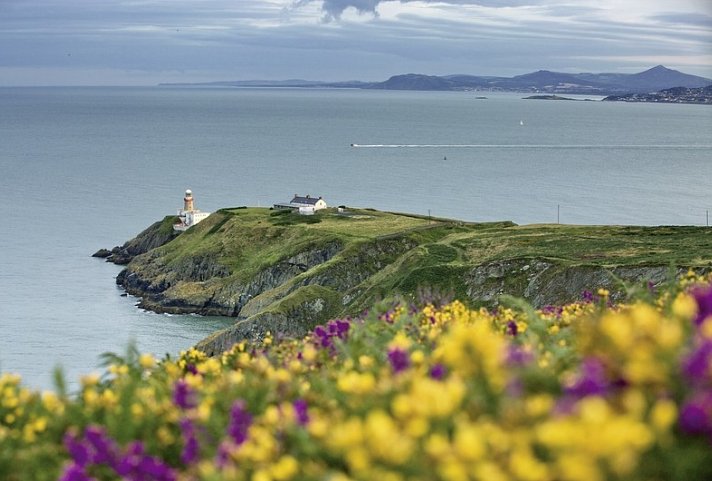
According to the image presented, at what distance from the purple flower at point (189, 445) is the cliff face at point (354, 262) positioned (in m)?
29.0

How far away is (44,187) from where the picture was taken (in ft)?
626

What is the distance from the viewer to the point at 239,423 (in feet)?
24.7

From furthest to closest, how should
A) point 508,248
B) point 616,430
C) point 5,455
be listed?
1. point 508,248
2. point 5,455
3. point 616,430

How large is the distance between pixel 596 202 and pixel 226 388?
162311 millimetres

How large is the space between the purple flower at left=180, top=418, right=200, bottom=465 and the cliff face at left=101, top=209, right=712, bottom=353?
28954mm

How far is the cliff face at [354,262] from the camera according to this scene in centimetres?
6241

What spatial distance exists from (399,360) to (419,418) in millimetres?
2695

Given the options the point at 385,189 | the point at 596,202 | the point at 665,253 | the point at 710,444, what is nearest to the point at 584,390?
the point at 710,444

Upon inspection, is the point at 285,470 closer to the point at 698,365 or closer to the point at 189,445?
the point at 189,445

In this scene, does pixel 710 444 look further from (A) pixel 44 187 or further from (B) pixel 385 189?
(A) pixel 44 187

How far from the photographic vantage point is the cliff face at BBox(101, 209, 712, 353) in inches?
2457

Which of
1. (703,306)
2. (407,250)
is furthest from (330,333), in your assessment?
(407,250)

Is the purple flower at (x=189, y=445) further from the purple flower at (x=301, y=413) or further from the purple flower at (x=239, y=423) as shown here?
the purple flower at (x=301, y=413)

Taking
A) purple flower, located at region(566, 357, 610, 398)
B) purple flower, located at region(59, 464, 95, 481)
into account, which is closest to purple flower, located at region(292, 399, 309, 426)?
purple flower, located at region(59, 464, 95, 481)
